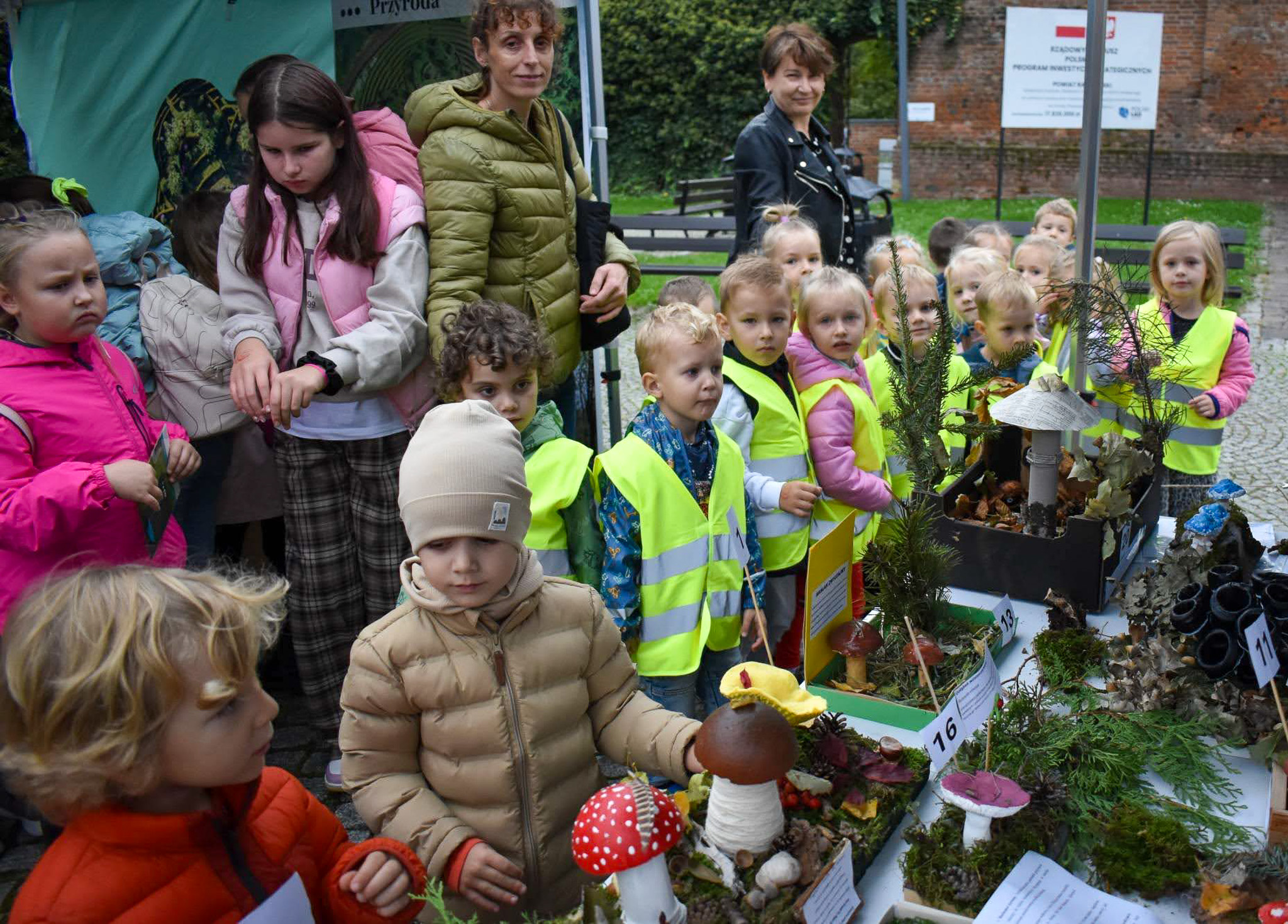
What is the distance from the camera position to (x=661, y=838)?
146cm

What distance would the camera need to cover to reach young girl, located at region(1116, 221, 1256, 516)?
13.7 feet

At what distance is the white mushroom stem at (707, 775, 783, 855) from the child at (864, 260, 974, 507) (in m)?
2.12

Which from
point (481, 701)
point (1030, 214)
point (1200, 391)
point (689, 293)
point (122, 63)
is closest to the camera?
point (481, 701)

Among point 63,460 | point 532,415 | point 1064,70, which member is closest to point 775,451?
point 532,415

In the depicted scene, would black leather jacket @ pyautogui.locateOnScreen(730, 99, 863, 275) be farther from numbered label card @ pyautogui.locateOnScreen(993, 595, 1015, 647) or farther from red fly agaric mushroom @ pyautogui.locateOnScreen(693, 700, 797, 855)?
red fly agaric mushroom @ pyautogui.locateOnScreen(693, 700, 797, 855)

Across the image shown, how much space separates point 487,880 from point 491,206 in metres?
1.96

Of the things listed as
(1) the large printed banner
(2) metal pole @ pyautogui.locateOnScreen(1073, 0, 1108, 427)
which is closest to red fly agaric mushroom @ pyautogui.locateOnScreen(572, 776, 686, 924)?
(2) metal pole @ pyautogui.locateOnScreen(1073, 0, 1108, 427)

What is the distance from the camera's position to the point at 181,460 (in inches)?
120

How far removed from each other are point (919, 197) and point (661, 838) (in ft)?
66.9

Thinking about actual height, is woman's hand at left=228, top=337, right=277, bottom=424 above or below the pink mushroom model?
above

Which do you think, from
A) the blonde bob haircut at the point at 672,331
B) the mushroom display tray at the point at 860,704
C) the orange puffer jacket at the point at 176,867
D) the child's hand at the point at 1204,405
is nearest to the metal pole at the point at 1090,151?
the child's hand at the point at 1204,405

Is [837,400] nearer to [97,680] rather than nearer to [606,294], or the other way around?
[606,294]

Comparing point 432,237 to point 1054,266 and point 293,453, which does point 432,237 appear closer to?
point 293,453

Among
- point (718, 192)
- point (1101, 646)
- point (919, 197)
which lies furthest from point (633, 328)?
point (919, 197)
